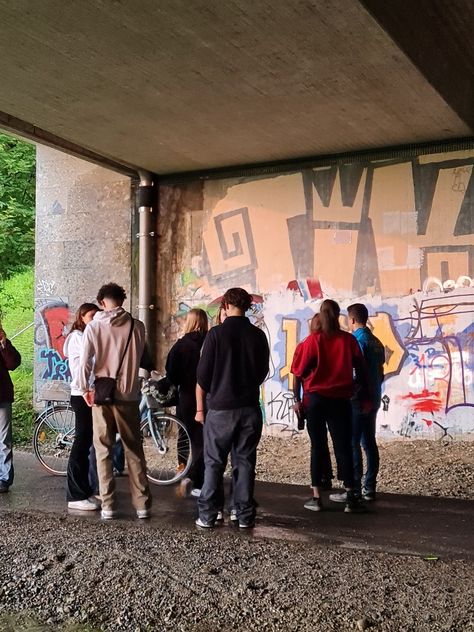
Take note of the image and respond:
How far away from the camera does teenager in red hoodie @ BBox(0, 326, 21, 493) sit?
7566 millimetres

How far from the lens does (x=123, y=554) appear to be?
5191 millimetres

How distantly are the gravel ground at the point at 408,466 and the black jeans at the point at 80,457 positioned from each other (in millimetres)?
2448

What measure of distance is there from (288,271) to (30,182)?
1105 cm

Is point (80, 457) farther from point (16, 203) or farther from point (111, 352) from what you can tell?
point (16, 203)

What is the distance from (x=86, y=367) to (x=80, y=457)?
1054 mm

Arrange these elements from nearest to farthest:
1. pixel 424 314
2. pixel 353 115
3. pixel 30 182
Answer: pixel 353 115
pixel 424 314
pixel 30 182

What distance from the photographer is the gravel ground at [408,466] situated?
7895mm

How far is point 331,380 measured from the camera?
21.4ft

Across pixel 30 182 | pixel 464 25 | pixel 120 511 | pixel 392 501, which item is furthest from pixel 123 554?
pixel 30 182

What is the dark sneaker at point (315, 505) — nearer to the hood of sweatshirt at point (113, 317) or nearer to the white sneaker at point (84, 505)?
the white sneaker at point (84, 505)

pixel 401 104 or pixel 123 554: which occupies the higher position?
pixel 401 104

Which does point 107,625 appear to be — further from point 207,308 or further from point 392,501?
point 207,308

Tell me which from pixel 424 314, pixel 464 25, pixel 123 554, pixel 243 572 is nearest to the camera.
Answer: pixel 243 572

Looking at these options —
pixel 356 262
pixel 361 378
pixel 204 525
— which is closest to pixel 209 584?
pixel 204 525
